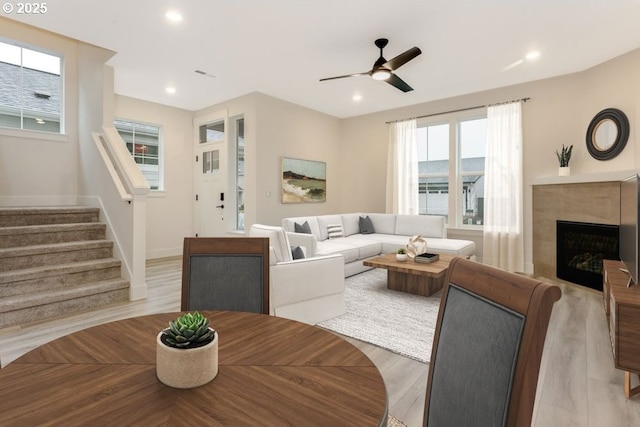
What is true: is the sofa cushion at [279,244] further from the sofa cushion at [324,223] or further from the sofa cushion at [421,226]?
the sofa cushion at [421,226]

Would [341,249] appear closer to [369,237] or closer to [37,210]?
[369,237]

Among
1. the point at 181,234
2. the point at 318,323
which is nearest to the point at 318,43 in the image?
the point at 318,323

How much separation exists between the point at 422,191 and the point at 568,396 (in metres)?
4.50

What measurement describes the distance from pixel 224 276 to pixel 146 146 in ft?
17.5

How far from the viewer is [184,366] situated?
753 millimetres

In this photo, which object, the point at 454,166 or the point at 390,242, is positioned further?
the point at 454,166

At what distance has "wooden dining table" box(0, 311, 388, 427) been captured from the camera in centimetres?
66

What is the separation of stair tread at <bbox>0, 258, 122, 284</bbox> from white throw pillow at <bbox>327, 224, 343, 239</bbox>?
9.76 feet

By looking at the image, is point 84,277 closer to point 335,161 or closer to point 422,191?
point 335,161

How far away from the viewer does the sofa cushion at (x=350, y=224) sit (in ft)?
18.9

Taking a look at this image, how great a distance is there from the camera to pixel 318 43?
3.64m

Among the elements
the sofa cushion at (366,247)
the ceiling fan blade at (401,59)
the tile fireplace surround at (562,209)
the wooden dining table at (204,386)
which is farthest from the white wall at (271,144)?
the wooden dining table at (204,386)

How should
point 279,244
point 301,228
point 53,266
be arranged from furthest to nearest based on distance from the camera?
point 301,228, point 53,266, point 279,244

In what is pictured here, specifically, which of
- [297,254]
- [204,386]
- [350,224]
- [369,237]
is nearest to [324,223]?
[350,224]
